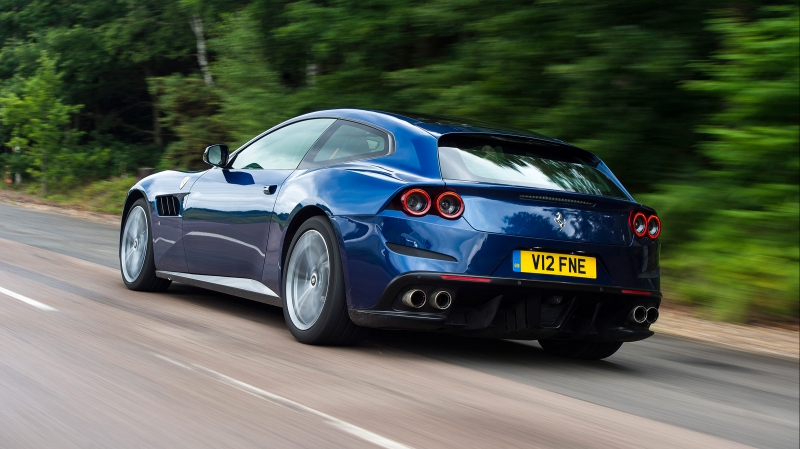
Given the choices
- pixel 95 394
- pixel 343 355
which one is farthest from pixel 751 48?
pixel 95 394

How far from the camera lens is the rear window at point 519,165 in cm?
530

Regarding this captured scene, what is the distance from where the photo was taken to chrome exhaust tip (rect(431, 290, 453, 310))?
4.98m

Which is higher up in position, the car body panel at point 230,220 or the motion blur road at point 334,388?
the car body panel at point 230,220

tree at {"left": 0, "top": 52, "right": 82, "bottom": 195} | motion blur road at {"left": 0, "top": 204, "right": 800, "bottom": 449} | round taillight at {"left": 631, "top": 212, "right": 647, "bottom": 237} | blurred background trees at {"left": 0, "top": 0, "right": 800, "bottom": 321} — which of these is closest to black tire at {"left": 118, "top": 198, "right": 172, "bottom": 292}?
motion blur road at {"left": 0, "top": 204, "right": 800, "bottom": 449}

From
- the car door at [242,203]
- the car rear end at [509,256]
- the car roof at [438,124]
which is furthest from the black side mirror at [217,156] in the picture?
the car rear end at [509,256]

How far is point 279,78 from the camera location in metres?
15.9

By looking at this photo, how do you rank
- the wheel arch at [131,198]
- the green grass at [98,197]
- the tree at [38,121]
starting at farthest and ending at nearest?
the tree at [38,121] < the green grass at [98,197] < the wheel arch at [131,198]

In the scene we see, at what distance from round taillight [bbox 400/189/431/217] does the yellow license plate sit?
1.72 feet

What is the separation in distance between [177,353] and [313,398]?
1.20 m

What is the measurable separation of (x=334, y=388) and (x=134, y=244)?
393cm

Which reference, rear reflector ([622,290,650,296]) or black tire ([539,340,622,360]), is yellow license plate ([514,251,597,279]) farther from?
black tire ([539,340,622,360])

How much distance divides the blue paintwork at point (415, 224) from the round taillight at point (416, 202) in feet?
0.12

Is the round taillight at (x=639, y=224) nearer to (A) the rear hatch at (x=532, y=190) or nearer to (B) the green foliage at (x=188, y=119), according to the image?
(A) the rear hatch at (x=532, y=190)

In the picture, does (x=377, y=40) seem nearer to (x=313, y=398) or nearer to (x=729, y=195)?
(x=729, y=195)
